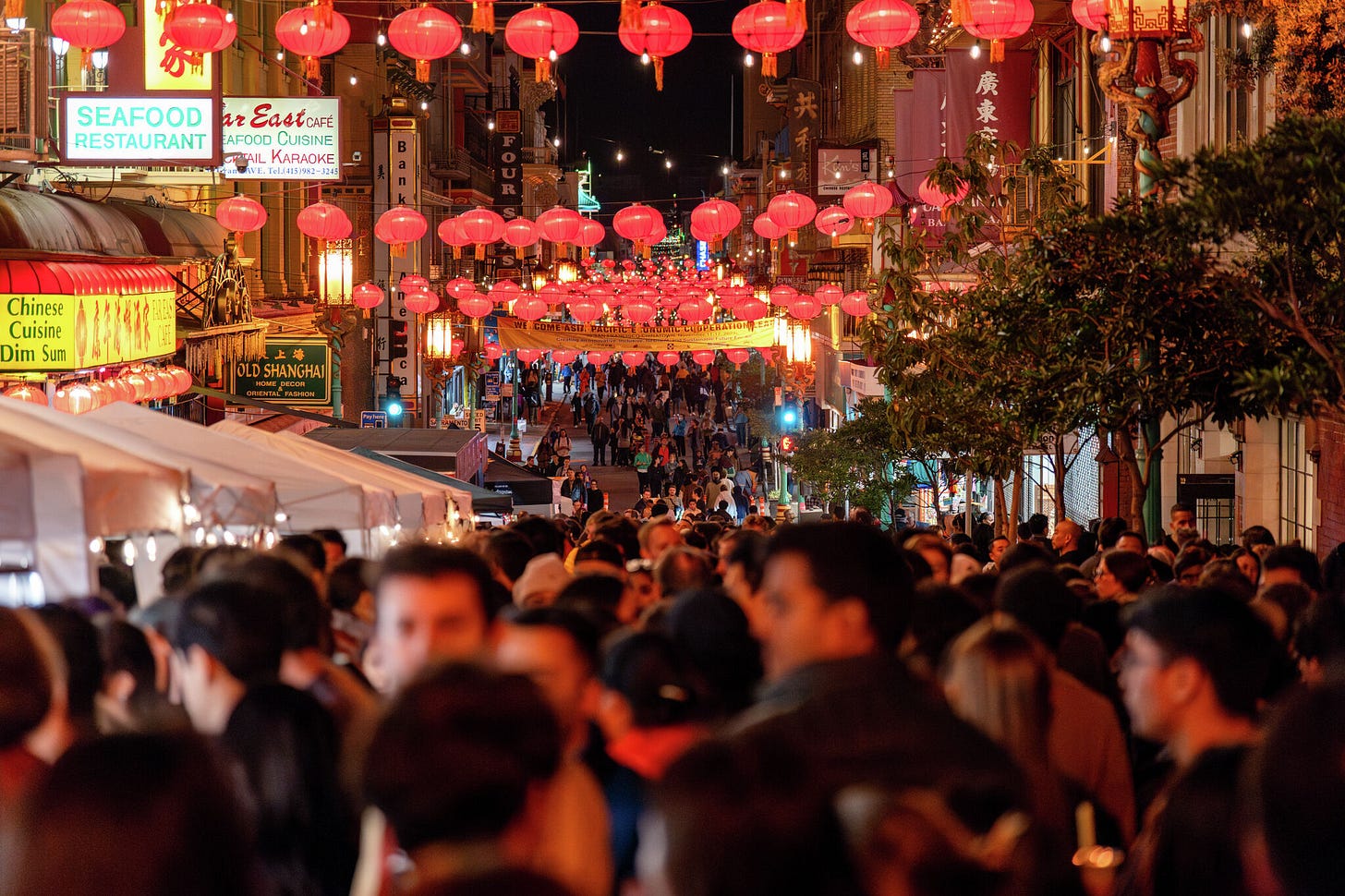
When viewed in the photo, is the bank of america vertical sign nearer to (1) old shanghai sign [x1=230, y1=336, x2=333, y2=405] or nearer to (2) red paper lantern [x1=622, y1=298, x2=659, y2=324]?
(2) red paper lantern [x1=622, y1=298, x2=659, y2=324]

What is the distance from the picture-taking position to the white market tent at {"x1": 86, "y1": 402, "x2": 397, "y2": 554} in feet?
35.2

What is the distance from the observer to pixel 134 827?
251cm

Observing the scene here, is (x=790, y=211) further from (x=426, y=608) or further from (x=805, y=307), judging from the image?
(x=426, y=608)

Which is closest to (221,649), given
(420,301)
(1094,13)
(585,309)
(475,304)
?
(1094,13)

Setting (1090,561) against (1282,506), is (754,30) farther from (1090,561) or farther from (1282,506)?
(1282,506)

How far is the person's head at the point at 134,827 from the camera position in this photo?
2.47 metres

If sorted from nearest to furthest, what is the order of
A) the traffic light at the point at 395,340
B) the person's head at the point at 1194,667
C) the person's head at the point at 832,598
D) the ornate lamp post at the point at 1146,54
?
the person's head at the point at 832,598, the person's head at the point at 1194,667, the ornate lamp post at the point at 1146,54, the traffic light at the point at 395,340

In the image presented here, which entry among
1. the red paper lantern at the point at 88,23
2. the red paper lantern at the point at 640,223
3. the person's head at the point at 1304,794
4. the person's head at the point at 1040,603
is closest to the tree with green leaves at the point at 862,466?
the red paper lantern at the point at 640,223

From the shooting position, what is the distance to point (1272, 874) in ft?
9.39

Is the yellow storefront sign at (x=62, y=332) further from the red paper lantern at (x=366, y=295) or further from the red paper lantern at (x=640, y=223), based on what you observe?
the red paper lantern at (x=366, y=295)

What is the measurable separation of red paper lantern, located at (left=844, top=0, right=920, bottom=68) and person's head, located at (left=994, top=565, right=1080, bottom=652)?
7.97 meters

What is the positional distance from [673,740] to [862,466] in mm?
22924

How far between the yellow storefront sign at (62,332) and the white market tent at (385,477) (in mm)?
2098

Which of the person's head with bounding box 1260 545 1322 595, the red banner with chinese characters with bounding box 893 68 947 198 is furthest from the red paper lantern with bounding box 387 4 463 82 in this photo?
the red banner with chinese characters with bounding box 893 68 947 198
